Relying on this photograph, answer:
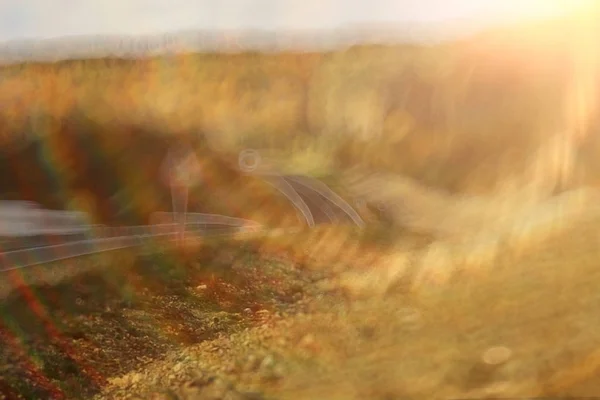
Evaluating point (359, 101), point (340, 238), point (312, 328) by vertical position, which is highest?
point (359, 101)

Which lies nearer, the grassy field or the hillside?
the grassy field

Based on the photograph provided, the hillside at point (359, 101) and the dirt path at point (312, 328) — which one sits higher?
the hillside at point (359, 101)

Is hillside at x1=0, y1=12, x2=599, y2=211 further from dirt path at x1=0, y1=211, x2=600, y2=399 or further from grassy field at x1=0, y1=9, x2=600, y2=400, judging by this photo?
dirt path at x1=0, y1=211, x2=600, y2=399

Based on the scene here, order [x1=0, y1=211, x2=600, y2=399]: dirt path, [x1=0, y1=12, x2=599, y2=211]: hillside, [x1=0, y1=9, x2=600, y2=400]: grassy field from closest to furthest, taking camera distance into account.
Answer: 1. [x1=0, y1=211, x2=600, y2=399]: dirt path
2. [x1=0, y1=9, x2=600, y2=400]: grassy field
3. [x1=0, y1=12, x2=599, y2=211]: hillside

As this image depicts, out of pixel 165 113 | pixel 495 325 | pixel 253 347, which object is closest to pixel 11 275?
pixel 253 347

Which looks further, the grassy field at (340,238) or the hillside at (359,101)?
the hillside at (359,101)

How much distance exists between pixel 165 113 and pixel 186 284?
15.9m

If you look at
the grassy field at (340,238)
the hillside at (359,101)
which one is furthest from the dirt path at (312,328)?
the hillside at (359,101)

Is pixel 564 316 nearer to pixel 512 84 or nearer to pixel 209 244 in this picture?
pixel 209 244

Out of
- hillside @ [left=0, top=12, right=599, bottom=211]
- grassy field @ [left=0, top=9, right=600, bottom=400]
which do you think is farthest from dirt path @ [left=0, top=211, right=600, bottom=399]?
hillside @ [left=0, top=12, right=599, bottom=211]

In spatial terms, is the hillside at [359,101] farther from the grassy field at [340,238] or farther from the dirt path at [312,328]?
the dirt path at [312,328]

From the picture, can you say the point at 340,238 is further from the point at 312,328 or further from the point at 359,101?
the point at 359,101

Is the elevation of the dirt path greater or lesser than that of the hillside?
lesser

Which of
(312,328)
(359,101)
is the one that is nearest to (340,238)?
(312,328)
